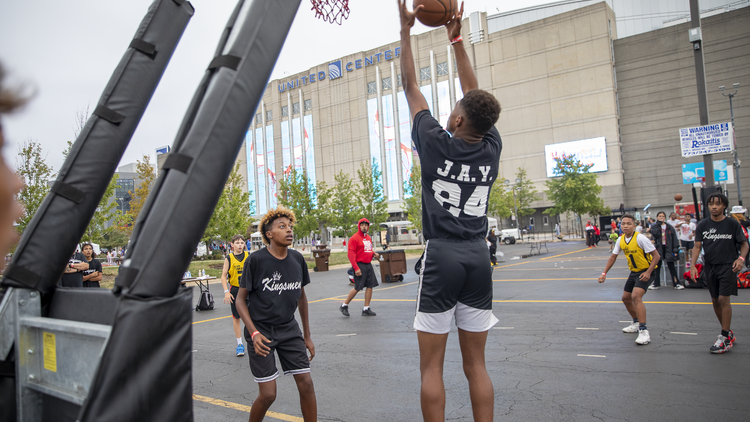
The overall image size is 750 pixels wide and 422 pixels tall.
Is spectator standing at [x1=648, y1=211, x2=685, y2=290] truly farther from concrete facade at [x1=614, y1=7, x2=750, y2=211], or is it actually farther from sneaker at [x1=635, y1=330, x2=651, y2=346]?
concrete facade at [x1=614, y1=7, x2=750, y2=211]

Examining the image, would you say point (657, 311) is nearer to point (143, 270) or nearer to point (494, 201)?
point (143, 270)

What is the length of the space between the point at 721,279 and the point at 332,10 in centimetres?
621

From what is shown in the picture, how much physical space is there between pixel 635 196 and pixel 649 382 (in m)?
55.5

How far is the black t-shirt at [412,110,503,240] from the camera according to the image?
109 inches

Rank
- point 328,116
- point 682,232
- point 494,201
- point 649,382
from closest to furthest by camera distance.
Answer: point 649,382 → point 682,232 → point 494,201 → point 328,116

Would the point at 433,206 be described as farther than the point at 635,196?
No

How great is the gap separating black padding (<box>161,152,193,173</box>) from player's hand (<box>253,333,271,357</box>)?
257 centimetres

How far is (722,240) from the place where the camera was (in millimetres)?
6547

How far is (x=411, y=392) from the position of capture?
5.03m

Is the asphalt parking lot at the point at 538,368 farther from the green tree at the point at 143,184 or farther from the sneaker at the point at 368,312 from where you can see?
the green tree at the point at 143,184

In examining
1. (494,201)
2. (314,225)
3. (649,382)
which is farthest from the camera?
(494,201)

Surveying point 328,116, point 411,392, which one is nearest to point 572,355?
point 411,392

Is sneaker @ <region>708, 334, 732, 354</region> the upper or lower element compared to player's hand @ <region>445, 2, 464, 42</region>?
lower

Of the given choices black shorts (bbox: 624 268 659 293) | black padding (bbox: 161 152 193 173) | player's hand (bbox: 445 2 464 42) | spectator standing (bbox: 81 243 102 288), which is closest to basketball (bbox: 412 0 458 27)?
player's hand (bbox: 445 2 464 42)
